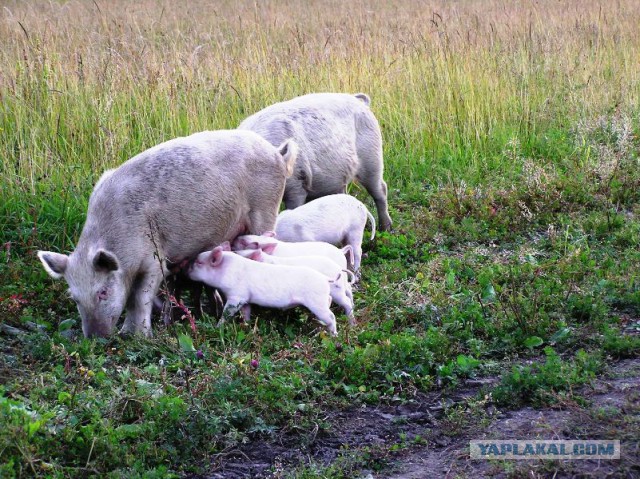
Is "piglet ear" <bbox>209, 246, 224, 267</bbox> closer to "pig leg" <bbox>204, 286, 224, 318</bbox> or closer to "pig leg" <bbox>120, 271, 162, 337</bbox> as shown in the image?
"pig leg" <bbox>204, 286, 224, 318</bbox>

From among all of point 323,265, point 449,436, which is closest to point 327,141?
point 323,265

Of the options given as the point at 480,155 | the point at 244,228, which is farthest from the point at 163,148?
the point at 480,155

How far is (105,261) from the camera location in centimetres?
518

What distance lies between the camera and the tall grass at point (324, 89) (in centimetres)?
757

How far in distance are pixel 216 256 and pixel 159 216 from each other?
1.52 feet

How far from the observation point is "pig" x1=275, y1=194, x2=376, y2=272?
21.4 feet

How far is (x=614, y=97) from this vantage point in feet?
32.2

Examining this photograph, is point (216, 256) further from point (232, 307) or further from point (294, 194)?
point (294, 194)

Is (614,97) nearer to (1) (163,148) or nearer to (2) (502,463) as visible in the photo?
(1) (163,148)

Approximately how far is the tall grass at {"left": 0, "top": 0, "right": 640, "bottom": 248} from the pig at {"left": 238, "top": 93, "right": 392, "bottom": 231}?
33.6 inches

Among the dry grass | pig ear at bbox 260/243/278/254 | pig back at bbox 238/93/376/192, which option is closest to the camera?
pig ear at bbox 260/243/278/254

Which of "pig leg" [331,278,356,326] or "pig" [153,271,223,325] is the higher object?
"pig leg" [331,278,356,326]

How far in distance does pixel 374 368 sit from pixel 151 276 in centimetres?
168

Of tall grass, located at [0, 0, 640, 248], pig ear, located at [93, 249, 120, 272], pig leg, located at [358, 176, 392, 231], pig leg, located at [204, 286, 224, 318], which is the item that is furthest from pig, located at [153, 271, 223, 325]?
pig leg, located at [358, 176, 392, 231]
